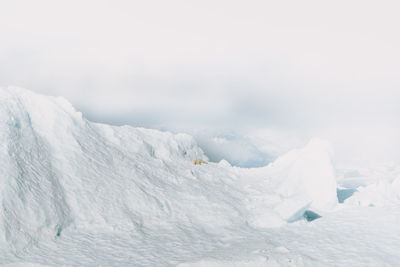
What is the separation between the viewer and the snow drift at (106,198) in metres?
8.92

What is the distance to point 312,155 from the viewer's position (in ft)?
67.8

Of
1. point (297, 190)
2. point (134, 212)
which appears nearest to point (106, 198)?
point (134, 212)

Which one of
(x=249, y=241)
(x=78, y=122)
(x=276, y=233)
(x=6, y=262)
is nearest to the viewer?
(x=6, y=262)

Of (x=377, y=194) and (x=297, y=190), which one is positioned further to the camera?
(x=377, y=194)

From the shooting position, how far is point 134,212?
1198 centimetres

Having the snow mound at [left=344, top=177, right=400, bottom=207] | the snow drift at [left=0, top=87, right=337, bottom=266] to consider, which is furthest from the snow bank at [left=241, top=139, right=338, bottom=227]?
the snow mound at [left=344, top=177, right=400, bottom=207]

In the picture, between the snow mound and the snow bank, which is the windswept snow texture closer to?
the snow bank

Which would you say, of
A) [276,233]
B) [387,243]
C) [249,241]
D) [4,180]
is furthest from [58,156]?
[387,243]

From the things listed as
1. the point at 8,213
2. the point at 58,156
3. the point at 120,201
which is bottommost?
the point at 8,213

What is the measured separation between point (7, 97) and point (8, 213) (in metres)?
7.80

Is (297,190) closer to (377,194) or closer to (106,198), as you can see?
(377,194)

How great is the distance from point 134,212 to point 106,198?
1.29 meters

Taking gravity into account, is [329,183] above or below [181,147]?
below

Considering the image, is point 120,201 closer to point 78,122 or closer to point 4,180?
point 4,180
